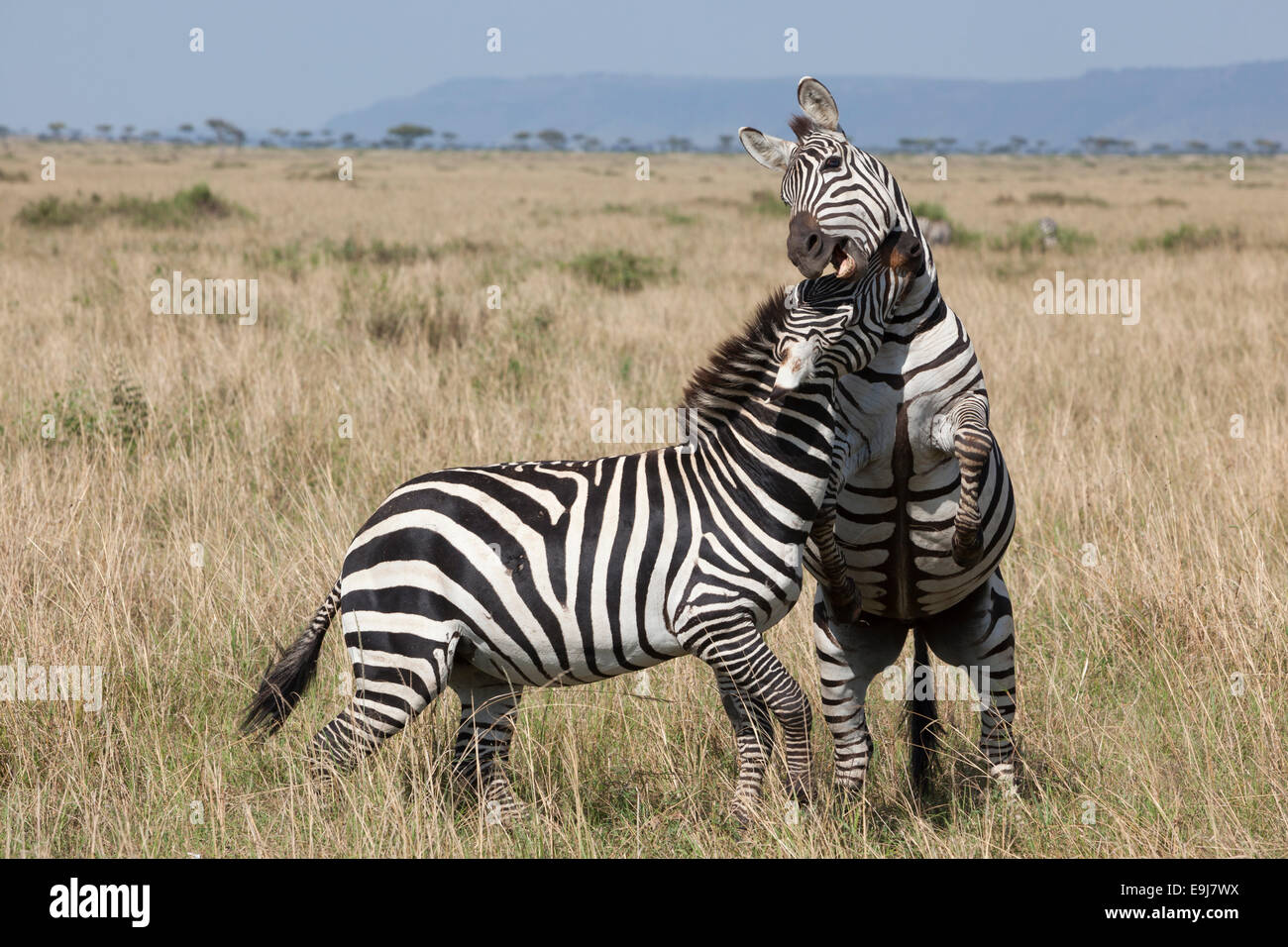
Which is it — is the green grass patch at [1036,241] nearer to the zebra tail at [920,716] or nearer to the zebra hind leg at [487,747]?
the zebra tail at [920,716]

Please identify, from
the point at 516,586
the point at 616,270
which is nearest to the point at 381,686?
the point at 516,586

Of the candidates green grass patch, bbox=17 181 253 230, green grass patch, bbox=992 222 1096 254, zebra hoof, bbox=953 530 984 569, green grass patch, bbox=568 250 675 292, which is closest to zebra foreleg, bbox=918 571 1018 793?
zebra hoof, bbox=953 530 984 569

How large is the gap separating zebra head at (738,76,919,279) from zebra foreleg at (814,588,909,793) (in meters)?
1.17

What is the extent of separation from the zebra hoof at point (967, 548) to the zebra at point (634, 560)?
39 centimetres

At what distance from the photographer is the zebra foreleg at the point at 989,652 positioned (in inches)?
144

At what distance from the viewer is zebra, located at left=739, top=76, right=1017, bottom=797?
3080mm

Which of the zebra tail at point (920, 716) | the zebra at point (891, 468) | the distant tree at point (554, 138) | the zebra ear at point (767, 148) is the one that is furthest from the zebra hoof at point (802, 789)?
the distant tree at point (554, 138)

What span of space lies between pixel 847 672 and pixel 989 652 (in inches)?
18.1

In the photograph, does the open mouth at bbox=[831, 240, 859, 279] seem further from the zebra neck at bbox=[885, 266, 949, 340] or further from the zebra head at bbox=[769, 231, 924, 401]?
the zebra neck at bbox=[885, 266, 949, 340]

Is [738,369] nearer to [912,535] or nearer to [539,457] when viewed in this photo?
[912,535]

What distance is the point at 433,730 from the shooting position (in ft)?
13.0

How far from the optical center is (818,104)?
3.33m
